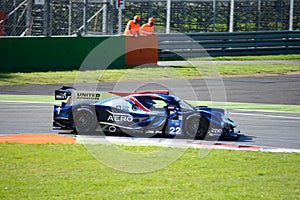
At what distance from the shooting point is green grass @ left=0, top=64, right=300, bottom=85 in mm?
22844

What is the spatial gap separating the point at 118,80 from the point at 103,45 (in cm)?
224

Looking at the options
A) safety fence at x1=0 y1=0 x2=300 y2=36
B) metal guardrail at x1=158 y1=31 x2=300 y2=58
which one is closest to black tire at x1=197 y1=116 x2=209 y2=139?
safety fence at x1=0 y1=0 x2=300 y2=36

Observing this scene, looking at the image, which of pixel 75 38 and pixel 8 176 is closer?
pixel 8 176

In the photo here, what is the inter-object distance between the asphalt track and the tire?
784 millimetres

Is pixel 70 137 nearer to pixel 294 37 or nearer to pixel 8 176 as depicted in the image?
pixel 8 176

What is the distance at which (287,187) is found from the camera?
983cm

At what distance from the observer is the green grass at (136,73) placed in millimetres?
22844

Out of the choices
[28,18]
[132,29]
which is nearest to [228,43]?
[132,29]

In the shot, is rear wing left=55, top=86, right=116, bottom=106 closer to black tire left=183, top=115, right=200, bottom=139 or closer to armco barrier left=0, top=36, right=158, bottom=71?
black tire left=183, top=115, right=200, bottom=139

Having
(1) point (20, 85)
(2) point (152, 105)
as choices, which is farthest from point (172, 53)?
(2) point (152, 105)

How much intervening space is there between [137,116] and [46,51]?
10.8 metres

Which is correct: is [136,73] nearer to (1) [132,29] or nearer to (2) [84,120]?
(1) [132,29]

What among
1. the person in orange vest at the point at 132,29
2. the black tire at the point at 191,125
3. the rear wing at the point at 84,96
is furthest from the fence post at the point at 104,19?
the black tire at the point at 191,125

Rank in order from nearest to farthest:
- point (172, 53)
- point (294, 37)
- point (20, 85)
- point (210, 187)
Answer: point (210, 187) < point (20, 85) < point (172, 53) < point (294, 37)
